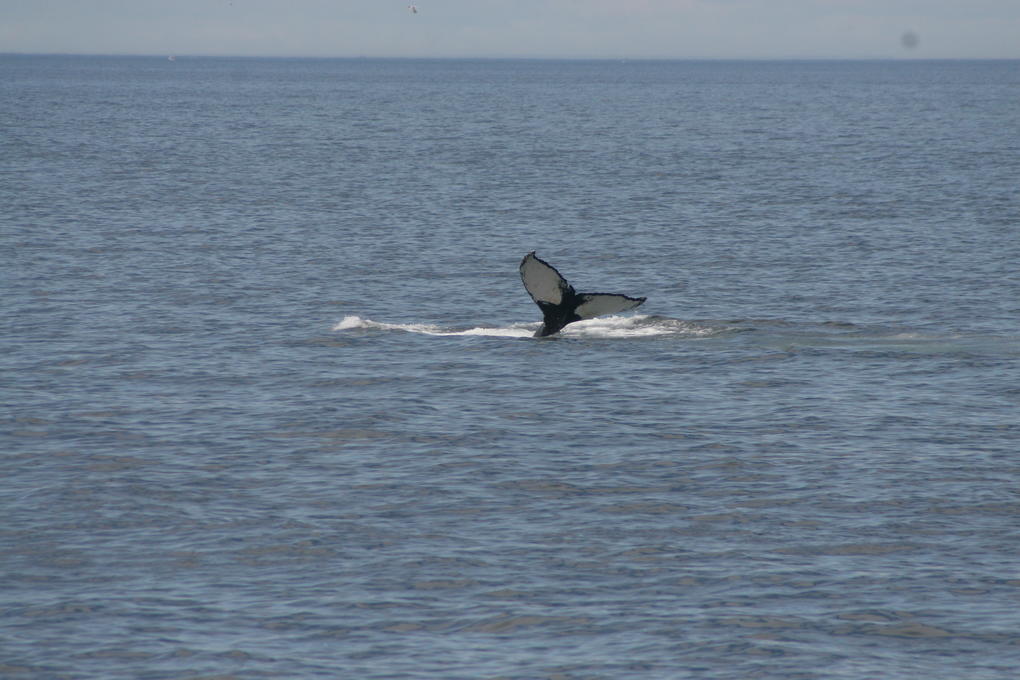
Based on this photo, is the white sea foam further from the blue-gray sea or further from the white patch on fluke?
the white patch on fluke

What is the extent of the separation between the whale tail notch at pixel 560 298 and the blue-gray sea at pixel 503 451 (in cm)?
97

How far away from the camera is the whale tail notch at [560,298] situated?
1022 inches

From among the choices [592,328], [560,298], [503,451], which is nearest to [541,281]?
[560,298]

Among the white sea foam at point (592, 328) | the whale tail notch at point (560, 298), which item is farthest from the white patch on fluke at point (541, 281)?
the white sea foam at point (592, 328)

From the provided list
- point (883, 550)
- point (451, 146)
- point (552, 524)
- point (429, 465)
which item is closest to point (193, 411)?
point (429, 465)

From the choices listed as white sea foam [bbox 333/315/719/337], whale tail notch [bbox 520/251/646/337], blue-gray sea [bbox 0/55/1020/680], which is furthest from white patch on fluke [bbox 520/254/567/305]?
white sea foam [bbox 333/315/719/337]

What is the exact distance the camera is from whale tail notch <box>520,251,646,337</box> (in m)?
26.0

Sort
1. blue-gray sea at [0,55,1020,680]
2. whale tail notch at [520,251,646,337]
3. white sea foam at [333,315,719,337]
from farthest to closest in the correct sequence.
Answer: white sea foam at [333,315,719,337] < whale tail notch at [520,251,646,337] < blue-gray sea at [0,55,1020,680]

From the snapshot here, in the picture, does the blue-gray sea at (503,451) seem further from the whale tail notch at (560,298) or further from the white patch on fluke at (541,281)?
the white patch on fluke at (541,281)

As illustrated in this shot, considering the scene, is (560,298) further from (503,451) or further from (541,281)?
(503,451)

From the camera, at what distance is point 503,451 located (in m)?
21.6

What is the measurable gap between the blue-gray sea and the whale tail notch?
973 mm

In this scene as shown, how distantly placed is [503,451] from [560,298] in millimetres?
7276

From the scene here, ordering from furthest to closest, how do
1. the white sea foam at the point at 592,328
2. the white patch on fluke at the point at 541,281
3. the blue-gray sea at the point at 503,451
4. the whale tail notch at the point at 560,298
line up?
the white sea foam at the point at 592,328 → the white patch on fluke at the point at 541,281 → the whale tail notch at the point at 560,298 → the blue-gray sea at the point at 503,451
